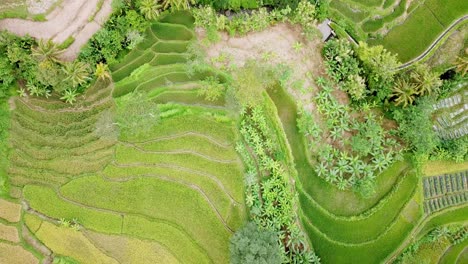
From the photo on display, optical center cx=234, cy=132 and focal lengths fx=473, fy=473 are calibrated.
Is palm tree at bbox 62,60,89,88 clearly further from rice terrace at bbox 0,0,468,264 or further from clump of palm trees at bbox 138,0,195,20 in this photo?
clump of palm trees at bbox 138,0,195,20

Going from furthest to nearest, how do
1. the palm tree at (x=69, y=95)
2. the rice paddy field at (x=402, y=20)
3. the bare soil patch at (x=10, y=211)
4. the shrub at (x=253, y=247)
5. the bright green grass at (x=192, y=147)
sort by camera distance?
the rice paddy field at (x=402, y=20)
the palm tree at (x=69, y=95)
the bright green grass at (x=192, y=147)
the bare soil patch at (x=10, y=211)
the shrub at (x=253, y=247)

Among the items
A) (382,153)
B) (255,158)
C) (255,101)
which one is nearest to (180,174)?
(255,158)

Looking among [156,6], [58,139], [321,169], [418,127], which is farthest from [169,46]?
[418,127]

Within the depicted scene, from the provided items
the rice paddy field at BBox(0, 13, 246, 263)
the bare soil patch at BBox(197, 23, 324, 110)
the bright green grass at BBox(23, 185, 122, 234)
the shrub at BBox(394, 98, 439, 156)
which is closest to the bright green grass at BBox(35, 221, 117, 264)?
the rice paddy field at BBox(0, 13, 246, 263)

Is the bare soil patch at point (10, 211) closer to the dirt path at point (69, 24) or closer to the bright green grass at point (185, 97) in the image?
the dirt path at point (69, 24)

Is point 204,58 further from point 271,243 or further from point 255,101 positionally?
point 271,243

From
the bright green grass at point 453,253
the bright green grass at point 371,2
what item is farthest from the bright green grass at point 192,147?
the bright green grass at point 453,253

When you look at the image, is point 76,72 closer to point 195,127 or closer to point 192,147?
point 195,127
